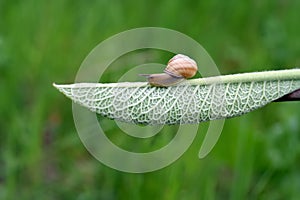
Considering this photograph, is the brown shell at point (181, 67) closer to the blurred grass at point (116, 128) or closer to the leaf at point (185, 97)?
the leaf at point (185, 97)

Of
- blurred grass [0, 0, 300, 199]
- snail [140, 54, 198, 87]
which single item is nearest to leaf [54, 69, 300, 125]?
snail [140, 54, 198, 87]

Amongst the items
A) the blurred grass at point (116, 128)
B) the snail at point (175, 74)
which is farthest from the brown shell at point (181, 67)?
the blurred grass at point (116, 128)

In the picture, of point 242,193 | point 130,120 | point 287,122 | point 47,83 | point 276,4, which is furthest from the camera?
point 276,4

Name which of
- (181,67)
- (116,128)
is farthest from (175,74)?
(116,128)

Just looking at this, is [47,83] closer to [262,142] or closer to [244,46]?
[262,142]

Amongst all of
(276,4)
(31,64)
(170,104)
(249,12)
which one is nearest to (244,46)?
(249,12)

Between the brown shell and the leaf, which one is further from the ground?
the brown shell

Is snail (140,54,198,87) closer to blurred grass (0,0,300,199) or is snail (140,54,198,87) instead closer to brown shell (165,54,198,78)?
brown shell (165,54,198,78)
